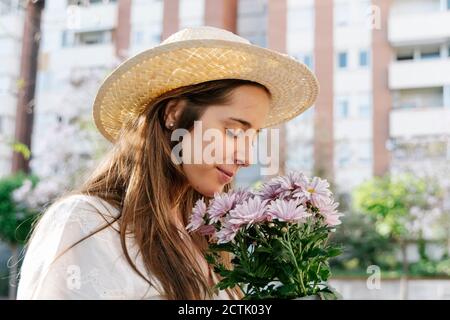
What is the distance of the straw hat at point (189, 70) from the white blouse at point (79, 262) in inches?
9.9

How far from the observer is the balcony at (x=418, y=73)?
1153cm

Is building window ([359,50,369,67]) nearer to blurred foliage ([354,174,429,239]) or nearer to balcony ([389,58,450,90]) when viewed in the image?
balcony ([389,58,450,90])

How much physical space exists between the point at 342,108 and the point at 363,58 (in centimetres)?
111

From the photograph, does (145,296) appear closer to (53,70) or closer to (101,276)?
(101,276)

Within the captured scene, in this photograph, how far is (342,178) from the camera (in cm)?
1203

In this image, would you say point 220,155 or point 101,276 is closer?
point 101,276

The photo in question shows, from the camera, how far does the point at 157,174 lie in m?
0.99

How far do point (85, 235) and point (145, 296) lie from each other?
121 mm

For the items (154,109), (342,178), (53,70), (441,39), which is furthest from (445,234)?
(154,109)

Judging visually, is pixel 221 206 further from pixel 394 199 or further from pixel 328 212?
pixel 394 199

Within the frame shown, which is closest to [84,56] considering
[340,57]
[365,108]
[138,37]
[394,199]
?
[138,37]

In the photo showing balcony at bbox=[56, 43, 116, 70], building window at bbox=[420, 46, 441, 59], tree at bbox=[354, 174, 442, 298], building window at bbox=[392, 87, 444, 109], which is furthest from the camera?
balcony at bbox=[56, 43, 116, 70]

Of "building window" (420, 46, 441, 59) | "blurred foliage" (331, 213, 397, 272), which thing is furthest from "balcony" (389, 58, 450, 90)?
"blurred foliage" (331, 213, 397, 272)

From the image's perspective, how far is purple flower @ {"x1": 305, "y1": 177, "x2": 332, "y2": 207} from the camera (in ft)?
2.57
